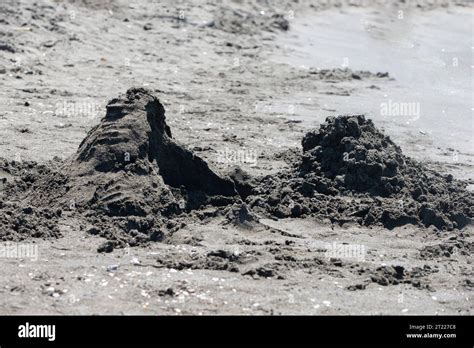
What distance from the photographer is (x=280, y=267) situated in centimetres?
763

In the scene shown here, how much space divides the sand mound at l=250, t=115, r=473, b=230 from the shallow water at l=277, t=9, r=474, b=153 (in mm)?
2474

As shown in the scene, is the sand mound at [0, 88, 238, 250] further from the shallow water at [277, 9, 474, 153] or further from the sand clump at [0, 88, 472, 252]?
the shallow water at [277, 9, 474, 153]

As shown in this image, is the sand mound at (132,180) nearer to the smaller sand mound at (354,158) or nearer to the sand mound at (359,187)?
the sand mound at (359,187)

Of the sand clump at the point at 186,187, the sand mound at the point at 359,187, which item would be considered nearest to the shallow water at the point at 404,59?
the sand mound at the point at 359,187

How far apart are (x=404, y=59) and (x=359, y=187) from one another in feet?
26.8

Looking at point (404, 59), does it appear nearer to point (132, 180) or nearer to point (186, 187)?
point (186, 187)

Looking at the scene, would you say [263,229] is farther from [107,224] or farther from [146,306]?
[146,306]

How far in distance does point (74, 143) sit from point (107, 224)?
2.83 meters

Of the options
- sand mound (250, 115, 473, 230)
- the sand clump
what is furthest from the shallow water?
the sand clump

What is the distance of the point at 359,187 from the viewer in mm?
9297

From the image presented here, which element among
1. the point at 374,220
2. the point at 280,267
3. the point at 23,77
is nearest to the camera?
the point at 280,267

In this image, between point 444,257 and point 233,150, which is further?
point 233,150

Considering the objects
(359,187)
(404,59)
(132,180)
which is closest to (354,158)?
(359,187)
